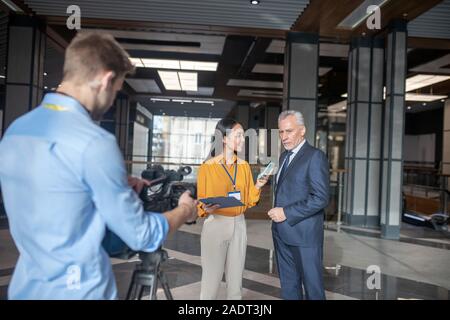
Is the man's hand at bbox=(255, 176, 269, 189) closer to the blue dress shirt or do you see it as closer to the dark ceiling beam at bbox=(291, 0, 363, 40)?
the blue dress shirt

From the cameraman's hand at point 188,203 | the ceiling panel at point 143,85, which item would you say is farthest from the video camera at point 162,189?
the ceiling panel at point 143,85

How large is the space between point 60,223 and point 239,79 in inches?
417

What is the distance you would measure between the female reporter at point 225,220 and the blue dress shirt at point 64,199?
1124 mm

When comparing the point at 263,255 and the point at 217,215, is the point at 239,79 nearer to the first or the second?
the point at 263,255

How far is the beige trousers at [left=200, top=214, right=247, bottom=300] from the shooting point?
6.48 ft

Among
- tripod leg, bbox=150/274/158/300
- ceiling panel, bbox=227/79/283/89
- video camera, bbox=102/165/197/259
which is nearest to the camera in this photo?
video camera, bbox=102/165/197/259

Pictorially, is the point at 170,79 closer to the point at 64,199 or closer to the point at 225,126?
the point at 225,126

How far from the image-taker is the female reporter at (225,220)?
1.98m

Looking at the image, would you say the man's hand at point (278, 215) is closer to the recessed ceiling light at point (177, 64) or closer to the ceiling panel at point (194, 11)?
the ceiling panel at point (194, 11)

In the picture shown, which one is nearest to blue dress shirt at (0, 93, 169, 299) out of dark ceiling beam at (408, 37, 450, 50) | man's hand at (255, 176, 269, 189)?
man's hand at (255, 176, 269, 189)

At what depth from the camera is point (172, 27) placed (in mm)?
6449

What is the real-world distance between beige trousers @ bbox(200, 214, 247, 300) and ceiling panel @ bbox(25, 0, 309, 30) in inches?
170
